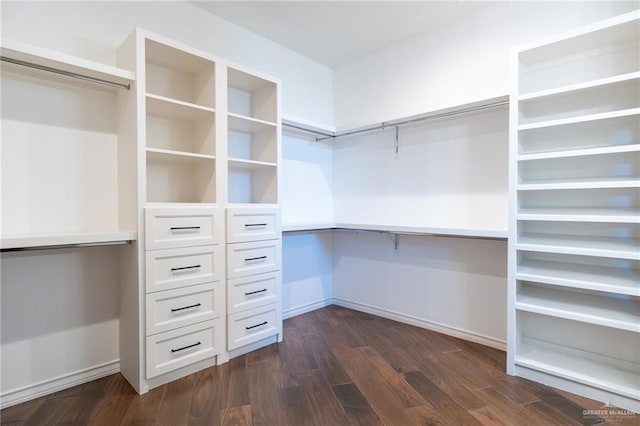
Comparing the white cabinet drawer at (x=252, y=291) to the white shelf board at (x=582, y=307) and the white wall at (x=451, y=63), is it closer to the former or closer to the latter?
the white shelf board at (x=582, y=307)

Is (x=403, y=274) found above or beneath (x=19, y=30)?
beneath

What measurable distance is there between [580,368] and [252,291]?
2101 millimetres

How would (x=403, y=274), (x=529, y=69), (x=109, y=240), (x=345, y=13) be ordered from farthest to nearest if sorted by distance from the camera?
(x=403, y=274)
(x=345, y=13)
(x=529, y=69)
(x=109, y=240)

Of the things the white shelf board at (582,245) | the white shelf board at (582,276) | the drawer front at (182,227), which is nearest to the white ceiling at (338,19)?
the drawer front at (182,227)

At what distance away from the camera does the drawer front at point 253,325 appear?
2275 mm

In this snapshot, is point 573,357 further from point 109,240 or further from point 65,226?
point 65,226

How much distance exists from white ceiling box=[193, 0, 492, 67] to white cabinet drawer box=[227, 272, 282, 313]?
80.6 inches

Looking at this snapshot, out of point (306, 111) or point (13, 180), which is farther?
point (306, 111)

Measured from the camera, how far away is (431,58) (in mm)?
2811

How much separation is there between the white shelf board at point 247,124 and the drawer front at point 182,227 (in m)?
0.70

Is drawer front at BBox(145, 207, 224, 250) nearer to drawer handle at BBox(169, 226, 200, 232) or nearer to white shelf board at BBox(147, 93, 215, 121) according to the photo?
drawer handle at BBox(169, 226, 200, 232)

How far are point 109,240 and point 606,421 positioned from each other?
106 inches

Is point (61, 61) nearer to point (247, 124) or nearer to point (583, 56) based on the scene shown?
point (247, 124)

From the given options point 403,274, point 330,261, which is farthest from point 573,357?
point 330,261
